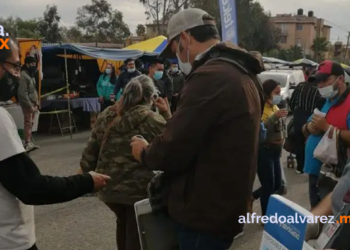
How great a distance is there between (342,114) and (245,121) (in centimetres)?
178

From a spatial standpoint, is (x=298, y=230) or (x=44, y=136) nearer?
(x=298, y=230)

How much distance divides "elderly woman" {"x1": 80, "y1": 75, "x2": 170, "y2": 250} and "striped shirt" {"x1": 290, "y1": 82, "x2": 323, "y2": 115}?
8.97 feet

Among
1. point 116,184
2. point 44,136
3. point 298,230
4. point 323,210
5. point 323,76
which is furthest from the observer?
point 44,136

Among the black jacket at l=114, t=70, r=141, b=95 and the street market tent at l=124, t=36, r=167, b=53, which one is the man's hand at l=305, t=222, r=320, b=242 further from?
the street market tent at l=124, t=36, r=167, b=53

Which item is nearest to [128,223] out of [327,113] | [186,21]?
[186,21]

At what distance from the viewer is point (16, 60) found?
2088 millimetres

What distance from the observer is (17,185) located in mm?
1930

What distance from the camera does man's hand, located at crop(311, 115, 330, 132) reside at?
361 centimetres

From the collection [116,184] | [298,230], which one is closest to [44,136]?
[116,184]

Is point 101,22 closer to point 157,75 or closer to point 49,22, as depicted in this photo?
point 49,22

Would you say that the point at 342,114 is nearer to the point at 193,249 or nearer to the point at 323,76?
the point at 323,76

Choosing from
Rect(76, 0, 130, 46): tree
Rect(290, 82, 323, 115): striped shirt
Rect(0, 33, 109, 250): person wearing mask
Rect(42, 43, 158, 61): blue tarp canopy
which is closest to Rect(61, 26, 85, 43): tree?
Rect(76, 0, 130, 46): tree

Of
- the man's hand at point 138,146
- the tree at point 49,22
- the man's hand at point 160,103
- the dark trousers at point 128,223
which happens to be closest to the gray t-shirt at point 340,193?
the man's hand at point 138,146

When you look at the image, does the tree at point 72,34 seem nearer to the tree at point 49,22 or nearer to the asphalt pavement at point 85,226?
the tree at point 49,22
